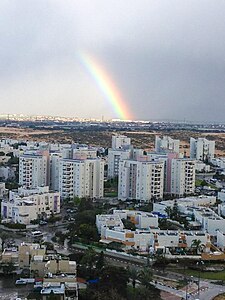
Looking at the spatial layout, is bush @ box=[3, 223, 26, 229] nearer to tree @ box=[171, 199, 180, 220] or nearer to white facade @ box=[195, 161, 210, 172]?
tree @ box=[171, 199, 180, 220]

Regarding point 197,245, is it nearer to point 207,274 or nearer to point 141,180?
point 207,274

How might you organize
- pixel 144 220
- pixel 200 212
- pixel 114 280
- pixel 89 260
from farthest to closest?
pixel 200 212 < pixel 144 220 < pixel 89 260 < pixel 114 280

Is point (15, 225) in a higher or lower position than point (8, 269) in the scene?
higher

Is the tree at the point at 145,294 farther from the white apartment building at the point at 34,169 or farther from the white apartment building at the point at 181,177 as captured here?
the white apartment building at the point at 34,169

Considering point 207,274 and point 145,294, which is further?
point 207,274

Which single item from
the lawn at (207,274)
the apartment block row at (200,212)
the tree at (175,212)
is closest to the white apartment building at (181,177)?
the apartment block row at (200,212)

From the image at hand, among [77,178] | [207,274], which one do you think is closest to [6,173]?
[77,178]

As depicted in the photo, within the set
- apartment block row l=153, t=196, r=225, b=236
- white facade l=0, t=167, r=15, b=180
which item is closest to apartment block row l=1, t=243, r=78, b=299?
apartment block row l=153, t=196, r=225, b=236
